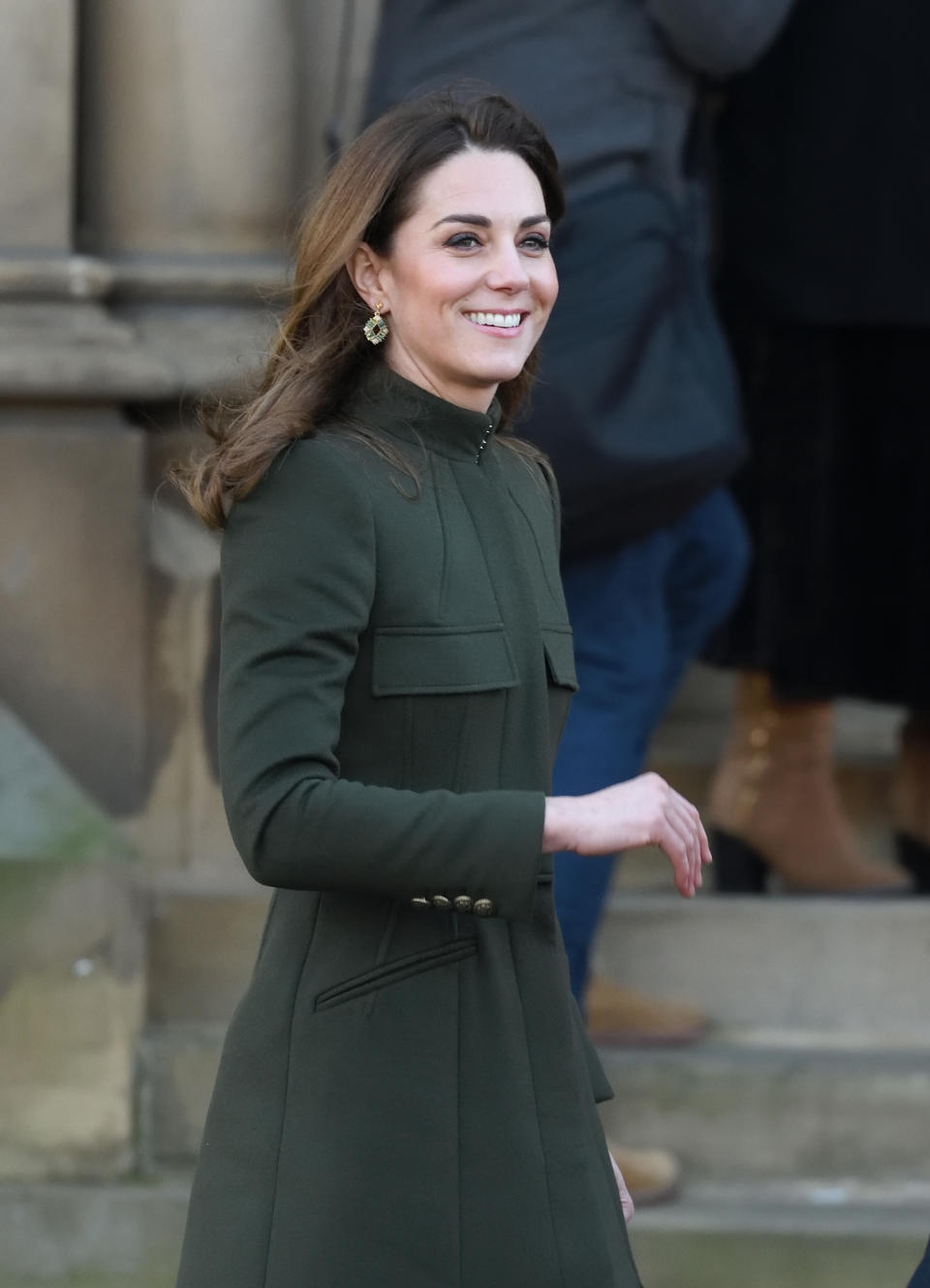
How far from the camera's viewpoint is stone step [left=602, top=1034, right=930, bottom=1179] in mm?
4074

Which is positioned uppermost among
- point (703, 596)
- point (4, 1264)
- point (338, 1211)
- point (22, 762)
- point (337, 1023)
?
point (337, 1023)

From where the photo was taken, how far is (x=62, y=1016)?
156 inches

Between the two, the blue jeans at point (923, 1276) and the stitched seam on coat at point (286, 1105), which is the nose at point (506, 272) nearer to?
the stitched seam on coat at point (286, 1105)

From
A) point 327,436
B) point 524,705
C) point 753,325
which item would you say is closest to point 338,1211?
point 524,705

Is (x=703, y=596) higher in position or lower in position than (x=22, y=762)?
higher

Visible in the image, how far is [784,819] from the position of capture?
4.67 metres

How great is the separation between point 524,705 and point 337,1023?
1.10ft

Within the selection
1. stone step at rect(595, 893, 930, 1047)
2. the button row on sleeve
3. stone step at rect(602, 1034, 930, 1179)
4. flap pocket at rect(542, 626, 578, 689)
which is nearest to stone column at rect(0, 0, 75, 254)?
stone step at rect(595, 893, 930, 1047)

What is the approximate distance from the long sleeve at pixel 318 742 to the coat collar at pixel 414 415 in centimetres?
13

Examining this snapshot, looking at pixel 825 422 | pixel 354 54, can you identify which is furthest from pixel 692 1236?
pixel 354 54

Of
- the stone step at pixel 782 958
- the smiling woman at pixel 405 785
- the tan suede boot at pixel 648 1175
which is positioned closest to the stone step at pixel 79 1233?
the tan suede boot at pixel 648 1175

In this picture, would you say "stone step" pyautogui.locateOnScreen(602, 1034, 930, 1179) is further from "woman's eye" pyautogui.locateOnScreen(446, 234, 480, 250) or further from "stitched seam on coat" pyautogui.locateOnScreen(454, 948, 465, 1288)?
"woman's eye" pyautogui.locateOnScreen(446, 234, 480, 250)

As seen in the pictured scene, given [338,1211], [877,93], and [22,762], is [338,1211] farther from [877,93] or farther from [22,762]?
[877,93]

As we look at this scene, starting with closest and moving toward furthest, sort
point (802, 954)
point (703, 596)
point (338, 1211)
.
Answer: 1. point (338, 1211)
2. point (703, 596)
3. point (802, 954)
